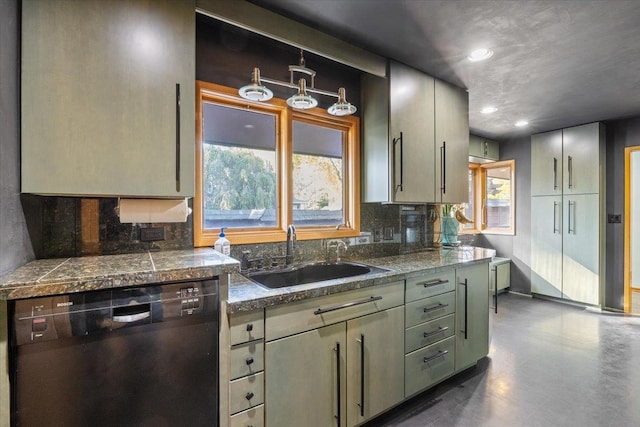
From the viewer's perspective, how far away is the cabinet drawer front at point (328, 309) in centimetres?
139

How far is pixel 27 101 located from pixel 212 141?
904 millimetres

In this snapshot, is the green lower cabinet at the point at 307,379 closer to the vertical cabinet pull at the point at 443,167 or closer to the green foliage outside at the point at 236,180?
the green foliage outside at the point at 236,180

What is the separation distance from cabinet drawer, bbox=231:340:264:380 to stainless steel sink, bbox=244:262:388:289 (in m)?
0.53

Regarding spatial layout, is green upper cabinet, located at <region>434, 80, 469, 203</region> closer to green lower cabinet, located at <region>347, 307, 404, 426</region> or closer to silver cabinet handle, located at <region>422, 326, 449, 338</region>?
silver cabinet handle, located at <region>422, 326, 449, 338</region>

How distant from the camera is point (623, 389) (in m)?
2.19

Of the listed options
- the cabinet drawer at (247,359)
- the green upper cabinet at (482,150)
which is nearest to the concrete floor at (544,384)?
the cabinet drawer at (247,359)

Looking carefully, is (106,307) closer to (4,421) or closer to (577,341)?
(4,421)

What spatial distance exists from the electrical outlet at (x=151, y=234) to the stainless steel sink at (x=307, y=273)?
21.0 inches

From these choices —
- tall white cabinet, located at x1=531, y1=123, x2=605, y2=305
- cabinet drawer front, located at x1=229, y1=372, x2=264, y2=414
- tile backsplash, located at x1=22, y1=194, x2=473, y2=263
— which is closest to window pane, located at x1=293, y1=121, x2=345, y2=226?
tile backsplash, located at x1=22, y1=194, x2=473, y2=263

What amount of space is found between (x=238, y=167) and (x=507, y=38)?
1.99m

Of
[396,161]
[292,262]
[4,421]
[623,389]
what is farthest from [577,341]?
[4,421]

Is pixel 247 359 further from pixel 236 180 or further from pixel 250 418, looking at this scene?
pixel 236 180

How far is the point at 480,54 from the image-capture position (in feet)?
7.09

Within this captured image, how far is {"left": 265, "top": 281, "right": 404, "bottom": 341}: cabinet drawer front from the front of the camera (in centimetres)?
139
